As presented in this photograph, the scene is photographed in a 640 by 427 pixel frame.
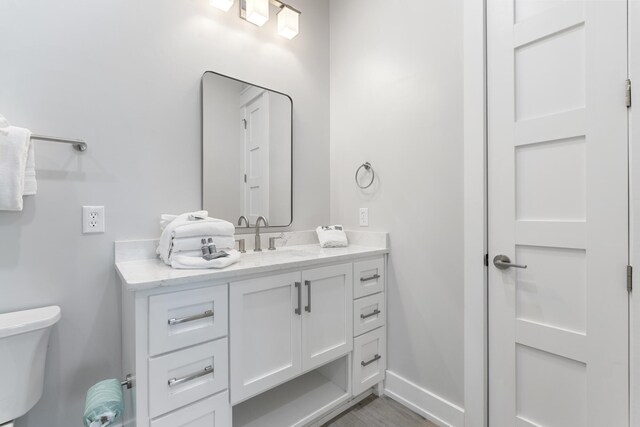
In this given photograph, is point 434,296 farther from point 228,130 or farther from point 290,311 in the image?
point 228,130

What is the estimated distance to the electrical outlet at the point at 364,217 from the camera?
1.93 meters

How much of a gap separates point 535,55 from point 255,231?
163cm

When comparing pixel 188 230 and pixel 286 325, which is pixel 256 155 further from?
pixel 286 325

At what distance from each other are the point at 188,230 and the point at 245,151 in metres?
0.70

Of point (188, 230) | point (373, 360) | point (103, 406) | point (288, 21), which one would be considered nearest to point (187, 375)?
point (103, 406)

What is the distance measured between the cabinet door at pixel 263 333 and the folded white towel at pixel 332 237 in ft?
1.67

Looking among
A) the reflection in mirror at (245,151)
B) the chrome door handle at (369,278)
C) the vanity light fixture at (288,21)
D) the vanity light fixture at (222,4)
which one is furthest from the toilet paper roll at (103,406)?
the vanity light fixture at (288,21)

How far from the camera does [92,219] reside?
1.30 meters

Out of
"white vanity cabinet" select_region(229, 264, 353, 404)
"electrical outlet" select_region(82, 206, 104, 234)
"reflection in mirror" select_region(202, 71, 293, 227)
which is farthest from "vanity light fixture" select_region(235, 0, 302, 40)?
"white vanity cabinet" select_region(229, 264, 353, 404)

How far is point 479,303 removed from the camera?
1374 mm

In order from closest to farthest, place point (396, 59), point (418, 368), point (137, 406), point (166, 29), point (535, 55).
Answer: point (137, 406), point (535, 55), point (166, 29), point (418, 368), point (396, 59)

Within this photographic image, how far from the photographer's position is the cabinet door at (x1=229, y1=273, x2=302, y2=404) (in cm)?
118

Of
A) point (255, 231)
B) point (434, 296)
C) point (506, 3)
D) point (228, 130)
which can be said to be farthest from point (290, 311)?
point (506, 3)

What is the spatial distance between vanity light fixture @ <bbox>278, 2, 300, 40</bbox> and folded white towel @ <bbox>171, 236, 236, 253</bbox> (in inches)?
55.4
